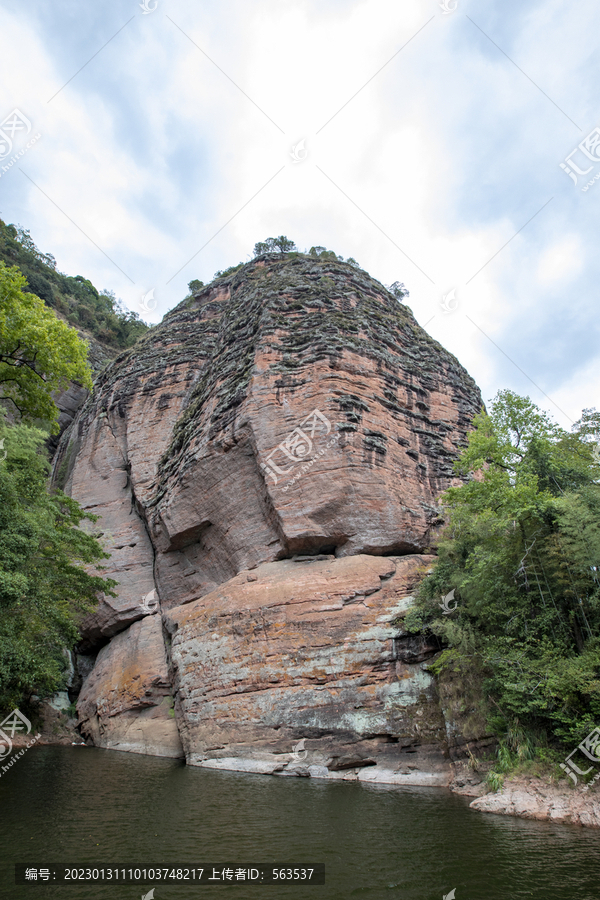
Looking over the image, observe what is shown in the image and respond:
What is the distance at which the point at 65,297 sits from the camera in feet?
157

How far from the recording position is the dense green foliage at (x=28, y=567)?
39.6 ft

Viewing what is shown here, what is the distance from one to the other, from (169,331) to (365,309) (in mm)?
15055

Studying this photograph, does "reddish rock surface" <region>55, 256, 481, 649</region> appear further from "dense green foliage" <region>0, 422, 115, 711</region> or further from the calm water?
the calm water

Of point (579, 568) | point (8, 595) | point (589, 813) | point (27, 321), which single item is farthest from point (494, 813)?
point (27, 321)

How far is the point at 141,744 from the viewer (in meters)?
20.2

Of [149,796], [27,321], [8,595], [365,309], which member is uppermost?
[365,309]

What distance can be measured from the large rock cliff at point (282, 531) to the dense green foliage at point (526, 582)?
180 cm

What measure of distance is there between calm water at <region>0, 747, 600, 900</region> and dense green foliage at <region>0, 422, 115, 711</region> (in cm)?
306

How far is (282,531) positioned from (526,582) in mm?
8793

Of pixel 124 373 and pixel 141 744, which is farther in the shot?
pixel 124 373

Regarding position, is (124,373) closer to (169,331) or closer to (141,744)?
(169,331)

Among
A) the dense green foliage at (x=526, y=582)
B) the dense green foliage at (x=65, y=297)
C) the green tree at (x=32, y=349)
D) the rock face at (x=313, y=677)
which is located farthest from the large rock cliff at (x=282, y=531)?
the dense green foliage at (x=65, y=297)

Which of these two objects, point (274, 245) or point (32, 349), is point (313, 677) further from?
point (274, 245)

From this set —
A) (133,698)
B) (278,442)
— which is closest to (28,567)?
(278,442)
